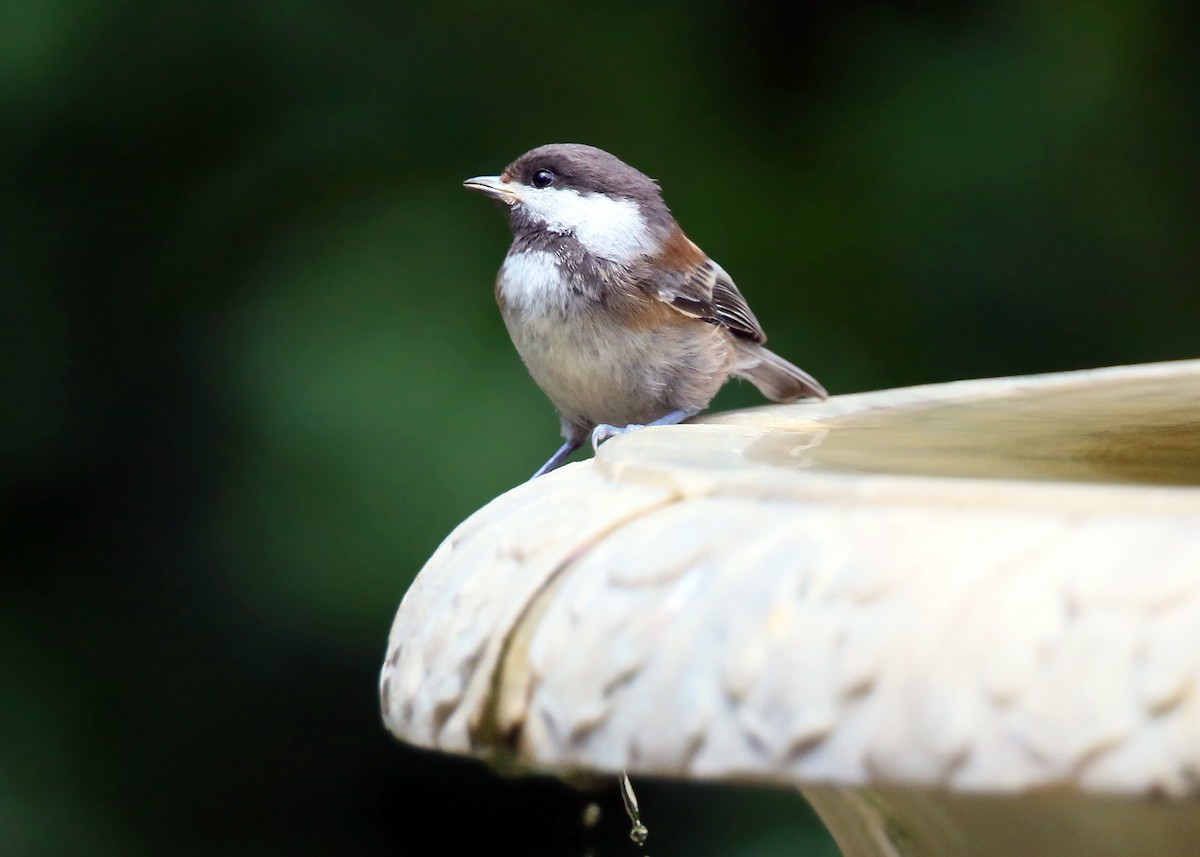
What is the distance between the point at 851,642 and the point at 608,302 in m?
1.78

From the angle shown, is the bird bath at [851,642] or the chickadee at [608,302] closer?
the bird bath at [851,642]

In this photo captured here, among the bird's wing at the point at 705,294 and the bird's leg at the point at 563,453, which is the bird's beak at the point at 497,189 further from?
the bird's leg at the point at 563,453

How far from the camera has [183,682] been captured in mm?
3096

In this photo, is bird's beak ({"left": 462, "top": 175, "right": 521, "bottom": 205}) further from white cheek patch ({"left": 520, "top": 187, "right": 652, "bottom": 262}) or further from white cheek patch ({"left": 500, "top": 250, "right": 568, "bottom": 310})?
white cheek patch ({"left": 500, "top": 250, "right": 568, "bottom": 310})

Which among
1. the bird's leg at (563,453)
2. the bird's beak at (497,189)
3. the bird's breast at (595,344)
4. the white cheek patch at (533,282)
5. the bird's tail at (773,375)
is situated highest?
the bird's beak at (497,189)

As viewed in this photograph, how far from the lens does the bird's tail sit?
2.97 metres

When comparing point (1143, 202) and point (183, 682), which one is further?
point (1143, 202)

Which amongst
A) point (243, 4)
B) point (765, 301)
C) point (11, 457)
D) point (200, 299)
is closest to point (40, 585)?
point (11, 457)

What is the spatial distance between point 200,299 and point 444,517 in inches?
32.1

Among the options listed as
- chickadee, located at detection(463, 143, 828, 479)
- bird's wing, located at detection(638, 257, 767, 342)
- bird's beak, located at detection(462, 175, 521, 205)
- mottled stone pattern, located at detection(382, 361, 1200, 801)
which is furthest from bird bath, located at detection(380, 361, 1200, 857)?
bird's beak, located at detection(462, 175, 521, 205)

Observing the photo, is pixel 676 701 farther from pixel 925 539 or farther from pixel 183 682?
pixel 183 682

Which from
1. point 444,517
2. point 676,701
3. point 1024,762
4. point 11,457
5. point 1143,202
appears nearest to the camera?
point 1024,762

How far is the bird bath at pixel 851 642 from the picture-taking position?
85 cm

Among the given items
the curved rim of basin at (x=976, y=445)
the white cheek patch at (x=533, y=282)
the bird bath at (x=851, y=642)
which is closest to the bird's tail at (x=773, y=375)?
the white cheek patch at (x=533, y=282)
